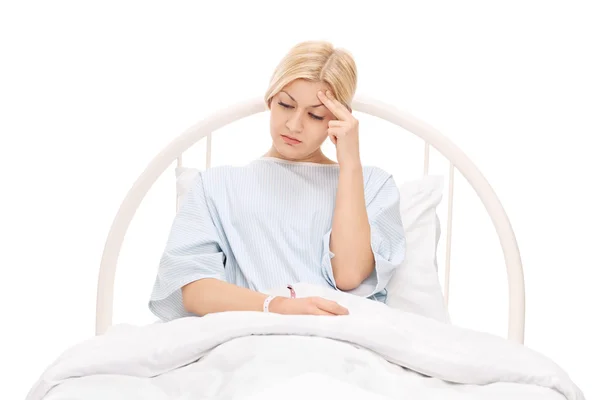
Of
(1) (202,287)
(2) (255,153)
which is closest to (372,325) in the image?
(1) (202,287)

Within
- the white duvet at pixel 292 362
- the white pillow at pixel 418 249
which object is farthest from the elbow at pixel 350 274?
the white duvet at pixel 292 362

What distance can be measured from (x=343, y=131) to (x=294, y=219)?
0.22m

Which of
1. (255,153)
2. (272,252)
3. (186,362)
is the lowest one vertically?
(186,362)

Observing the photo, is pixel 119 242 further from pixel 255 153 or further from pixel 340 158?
pixel 340 158

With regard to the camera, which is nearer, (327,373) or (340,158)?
(327,373)

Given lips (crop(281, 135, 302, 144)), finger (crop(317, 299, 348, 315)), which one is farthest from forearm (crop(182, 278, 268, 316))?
lips (crop(281, 135, 302, 144))

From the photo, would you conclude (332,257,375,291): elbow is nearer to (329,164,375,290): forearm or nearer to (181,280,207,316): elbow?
(329,164,375,290): forearm

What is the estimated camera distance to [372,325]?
1733mm

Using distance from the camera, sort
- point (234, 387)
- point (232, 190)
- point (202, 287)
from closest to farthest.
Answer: point (234, 387)
point (202, 287)
point (232, 190)

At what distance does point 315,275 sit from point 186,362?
0.45m

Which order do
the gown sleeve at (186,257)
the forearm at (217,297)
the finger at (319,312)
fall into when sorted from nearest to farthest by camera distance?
the finger at (319,312) < the forearm at (217,297) < the gown sleeve at (186,257)

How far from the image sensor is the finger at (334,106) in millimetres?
2092

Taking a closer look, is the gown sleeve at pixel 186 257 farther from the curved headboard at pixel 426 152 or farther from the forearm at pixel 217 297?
the curved headboard at pixel 426 152

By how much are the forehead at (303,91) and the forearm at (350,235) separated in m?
0.16
